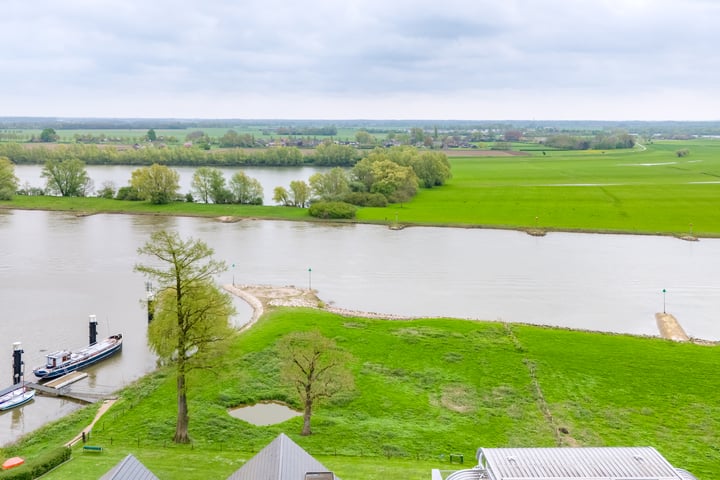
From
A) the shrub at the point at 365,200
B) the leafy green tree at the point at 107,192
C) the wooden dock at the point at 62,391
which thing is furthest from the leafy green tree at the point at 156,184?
the wooden dock at the point at 62,391

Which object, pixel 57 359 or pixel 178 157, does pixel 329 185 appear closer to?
pixel 57 359

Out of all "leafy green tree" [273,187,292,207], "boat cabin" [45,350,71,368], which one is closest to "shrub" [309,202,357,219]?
"leafy green tree" [273,187,292,207]

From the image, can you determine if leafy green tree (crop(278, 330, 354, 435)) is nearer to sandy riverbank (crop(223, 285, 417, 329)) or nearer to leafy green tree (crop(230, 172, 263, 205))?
sandy riverbank (crop(223, 285, 417, 329))

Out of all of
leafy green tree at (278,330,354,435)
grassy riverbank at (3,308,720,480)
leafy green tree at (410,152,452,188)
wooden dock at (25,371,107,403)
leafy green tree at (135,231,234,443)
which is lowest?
wooden dock at (25,371,107,403)

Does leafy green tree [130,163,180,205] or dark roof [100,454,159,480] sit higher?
leafy green tree [130,163,180,205]

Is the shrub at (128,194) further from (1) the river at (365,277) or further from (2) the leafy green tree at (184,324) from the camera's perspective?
(2) the leafy green tree at (184,324)

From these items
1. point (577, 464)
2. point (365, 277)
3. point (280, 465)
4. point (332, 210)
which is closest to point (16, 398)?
point (280, 465)
